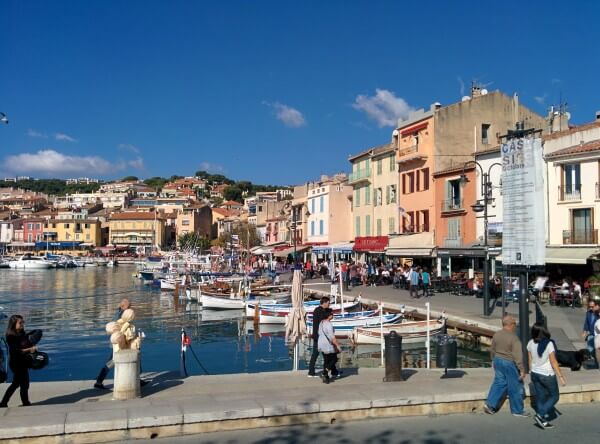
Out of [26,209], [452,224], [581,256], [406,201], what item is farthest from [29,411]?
[26,209]

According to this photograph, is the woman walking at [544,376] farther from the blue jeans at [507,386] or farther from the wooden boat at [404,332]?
the wooden boat at [404,332]

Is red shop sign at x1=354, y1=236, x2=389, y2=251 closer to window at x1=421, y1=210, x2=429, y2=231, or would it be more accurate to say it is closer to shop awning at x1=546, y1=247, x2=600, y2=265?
window at x1=421, y1=210, x2=429, y2=231

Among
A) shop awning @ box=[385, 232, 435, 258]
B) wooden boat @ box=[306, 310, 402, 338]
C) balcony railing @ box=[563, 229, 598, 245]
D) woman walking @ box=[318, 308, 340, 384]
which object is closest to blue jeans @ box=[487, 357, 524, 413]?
woman walking @ box=[318, 308, 340, 384]

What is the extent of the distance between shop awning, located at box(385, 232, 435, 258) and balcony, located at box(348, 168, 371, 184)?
919cm

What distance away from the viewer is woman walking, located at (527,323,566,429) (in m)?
9.56

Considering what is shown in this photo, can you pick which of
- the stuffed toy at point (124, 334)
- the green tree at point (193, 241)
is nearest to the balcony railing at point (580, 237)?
the stuffed toy at point (124, 334)

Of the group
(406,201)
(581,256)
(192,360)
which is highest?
(406,201)

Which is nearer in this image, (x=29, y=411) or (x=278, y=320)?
(x=29, y=411)

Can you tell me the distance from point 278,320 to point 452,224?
15922 millimetres

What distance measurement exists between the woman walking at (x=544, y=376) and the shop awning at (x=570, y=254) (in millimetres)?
21681

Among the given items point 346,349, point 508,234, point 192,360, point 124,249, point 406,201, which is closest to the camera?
point 508,234

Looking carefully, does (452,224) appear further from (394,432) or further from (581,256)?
(394,432)

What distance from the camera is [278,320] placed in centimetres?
3141

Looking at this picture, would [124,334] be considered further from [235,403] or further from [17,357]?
[235,403]
